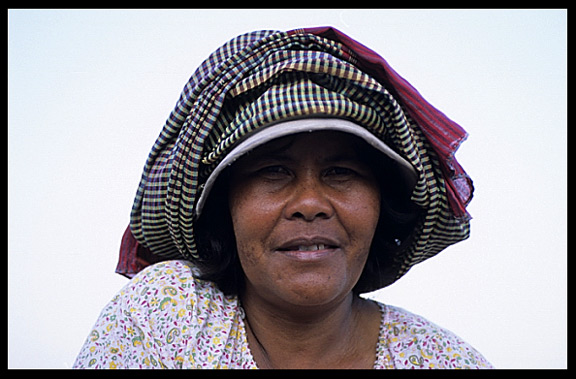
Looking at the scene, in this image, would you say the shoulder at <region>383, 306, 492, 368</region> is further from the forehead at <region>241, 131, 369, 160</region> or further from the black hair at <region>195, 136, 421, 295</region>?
the forehead at <region>241, 131, 369, 160</region>

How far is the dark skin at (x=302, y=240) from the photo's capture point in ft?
6.56

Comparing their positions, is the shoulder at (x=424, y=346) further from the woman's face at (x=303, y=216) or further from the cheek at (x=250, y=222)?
the cheek at (x=250, y=222)

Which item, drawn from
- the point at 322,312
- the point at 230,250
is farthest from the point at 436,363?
the point at 230,250

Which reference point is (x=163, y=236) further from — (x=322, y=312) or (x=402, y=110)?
(x=402, y=110)

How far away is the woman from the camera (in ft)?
6.52

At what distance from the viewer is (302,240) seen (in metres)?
1.99

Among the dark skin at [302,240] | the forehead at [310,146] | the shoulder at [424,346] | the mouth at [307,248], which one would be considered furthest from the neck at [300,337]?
the forehead at [310,146]

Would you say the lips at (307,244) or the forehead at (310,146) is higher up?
the forehead at (310,146)

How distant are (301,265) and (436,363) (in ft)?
2.09

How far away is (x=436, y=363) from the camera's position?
226 centimetres

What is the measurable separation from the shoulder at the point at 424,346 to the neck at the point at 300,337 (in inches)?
4.1

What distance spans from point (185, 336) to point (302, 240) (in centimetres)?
45

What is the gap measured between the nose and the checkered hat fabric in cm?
22

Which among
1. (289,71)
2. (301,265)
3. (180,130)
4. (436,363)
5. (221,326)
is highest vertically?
(289,71)
